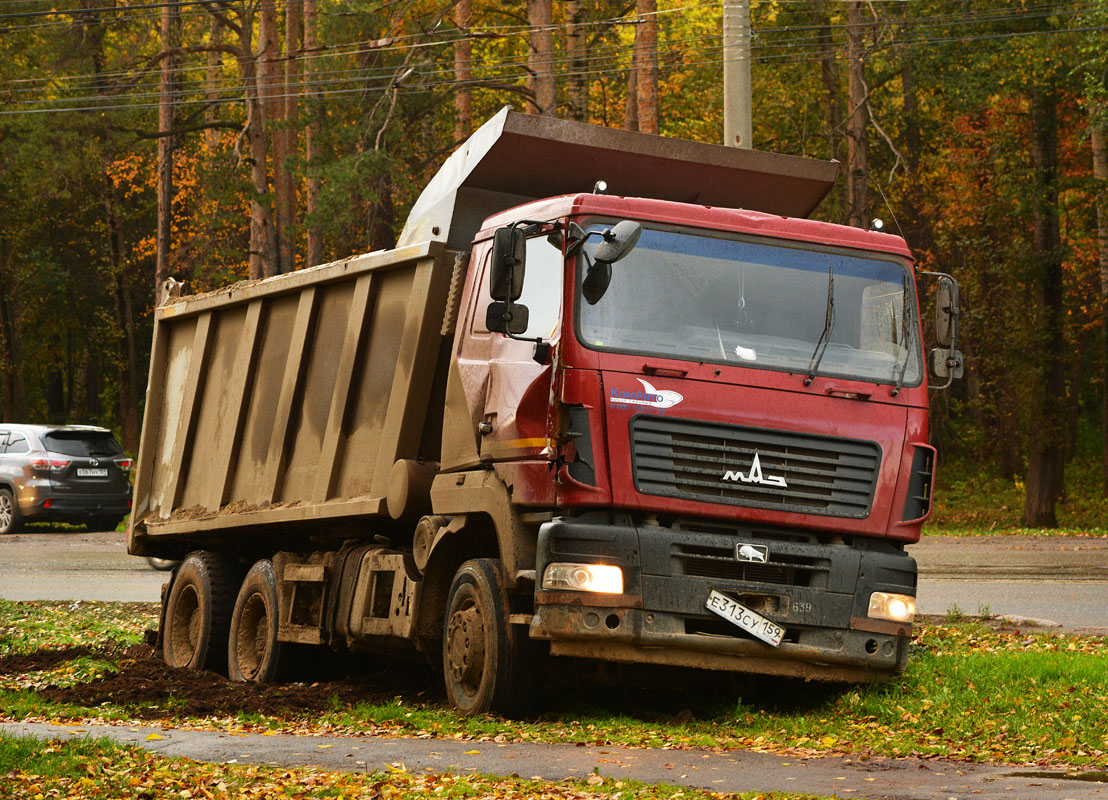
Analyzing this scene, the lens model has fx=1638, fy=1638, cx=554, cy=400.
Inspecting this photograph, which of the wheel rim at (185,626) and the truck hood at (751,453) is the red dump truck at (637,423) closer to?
the truck hood at (751,453)

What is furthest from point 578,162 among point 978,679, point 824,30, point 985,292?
point 824,30

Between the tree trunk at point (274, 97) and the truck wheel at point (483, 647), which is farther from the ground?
the tree trunk at point (274, 97)

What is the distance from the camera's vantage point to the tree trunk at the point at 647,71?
1168 inches

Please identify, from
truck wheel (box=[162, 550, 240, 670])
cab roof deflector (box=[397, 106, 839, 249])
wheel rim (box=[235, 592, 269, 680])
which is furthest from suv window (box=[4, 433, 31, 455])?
cab roof deflector (box=[397, 106, 839, 249])

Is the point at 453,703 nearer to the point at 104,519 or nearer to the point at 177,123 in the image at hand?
the point at 104,519

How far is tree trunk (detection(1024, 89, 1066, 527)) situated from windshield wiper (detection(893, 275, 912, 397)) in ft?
71.3

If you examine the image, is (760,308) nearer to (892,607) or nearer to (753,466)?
(753,466)

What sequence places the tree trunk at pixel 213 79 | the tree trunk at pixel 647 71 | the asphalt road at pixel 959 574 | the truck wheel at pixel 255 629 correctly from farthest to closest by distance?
the tree trunk at pixel 213 79 < the tree trunk at pixel 647 71 < the asphalt road at pixel 959 574 < the truck wheel at pixel 255 629

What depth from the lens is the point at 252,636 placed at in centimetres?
1281

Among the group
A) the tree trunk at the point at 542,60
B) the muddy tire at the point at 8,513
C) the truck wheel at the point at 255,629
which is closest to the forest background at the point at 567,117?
the tree trunk at the point at 542,60

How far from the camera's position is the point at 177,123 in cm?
4431

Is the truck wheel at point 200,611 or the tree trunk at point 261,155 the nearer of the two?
the truck wheel at point 200,611

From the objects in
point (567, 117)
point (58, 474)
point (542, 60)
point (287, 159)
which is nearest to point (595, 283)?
point (542, 60)

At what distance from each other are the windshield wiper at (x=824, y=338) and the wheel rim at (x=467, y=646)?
2.31 metres
